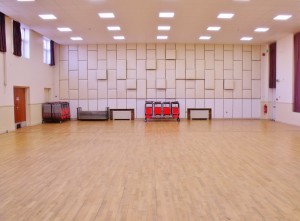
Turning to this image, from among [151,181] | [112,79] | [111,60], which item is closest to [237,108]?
[112,79]

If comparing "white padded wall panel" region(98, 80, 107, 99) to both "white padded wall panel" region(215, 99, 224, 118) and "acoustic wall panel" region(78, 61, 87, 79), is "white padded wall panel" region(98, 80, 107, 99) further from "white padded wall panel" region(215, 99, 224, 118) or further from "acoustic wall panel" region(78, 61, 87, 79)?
"white padded wall panel" region(215, 99, 224, 118)

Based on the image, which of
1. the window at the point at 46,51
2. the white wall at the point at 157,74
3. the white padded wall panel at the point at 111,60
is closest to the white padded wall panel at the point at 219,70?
the white wall at the point at 157,74

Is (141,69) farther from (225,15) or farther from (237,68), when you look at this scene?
(225,15)

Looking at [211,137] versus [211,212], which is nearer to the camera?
[211,212]

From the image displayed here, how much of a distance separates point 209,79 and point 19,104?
10523 mm

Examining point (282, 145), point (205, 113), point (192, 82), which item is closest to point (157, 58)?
point (192, 82)

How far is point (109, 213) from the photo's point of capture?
388cm

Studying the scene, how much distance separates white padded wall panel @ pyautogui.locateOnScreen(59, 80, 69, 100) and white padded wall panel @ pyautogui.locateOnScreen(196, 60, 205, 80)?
7743 millimetres

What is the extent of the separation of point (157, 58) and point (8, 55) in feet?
27.9

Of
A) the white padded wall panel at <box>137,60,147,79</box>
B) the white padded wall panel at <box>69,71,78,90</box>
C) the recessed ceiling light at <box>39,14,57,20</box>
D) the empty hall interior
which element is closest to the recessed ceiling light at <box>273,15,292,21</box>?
the empty hall interior

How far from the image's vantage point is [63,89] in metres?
18.3

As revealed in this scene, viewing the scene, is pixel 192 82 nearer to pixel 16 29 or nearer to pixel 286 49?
pixel 286 49

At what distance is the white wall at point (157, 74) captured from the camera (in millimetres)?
18281

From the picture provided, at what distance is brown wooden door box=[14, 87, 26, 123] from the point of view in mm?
13898
